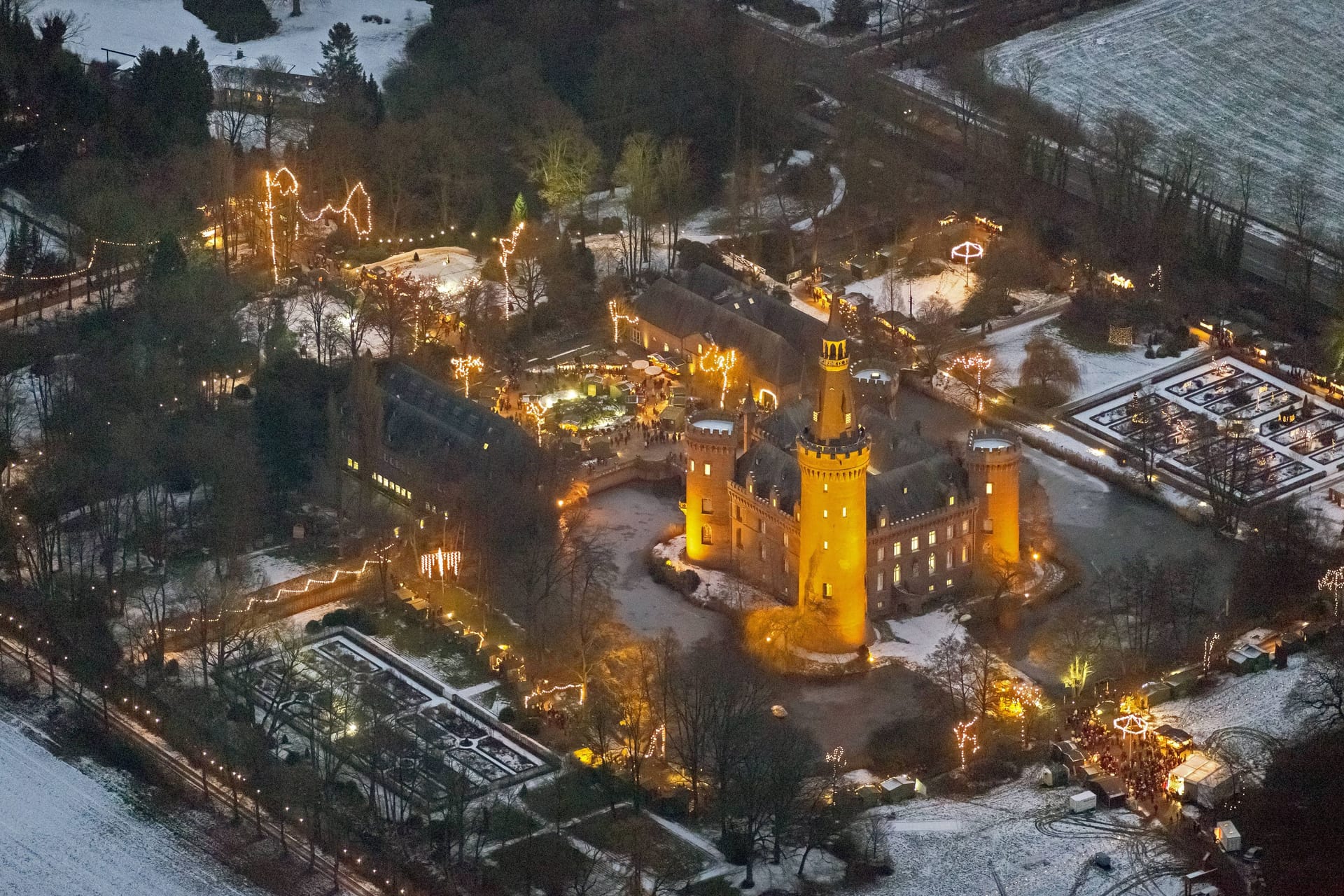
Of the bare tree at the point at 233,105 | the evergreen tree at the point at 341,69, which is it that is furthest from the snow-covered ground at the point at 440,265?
the evergreen tree at the point at 341,69

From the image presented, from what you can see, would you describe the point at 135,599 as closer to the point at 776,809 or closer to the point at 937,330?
the point at 776,809

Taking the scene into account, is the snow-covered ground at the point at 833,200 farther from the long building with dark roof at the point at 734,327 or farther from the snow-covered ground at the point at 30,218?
the snow-covered ground at the point at 30,218

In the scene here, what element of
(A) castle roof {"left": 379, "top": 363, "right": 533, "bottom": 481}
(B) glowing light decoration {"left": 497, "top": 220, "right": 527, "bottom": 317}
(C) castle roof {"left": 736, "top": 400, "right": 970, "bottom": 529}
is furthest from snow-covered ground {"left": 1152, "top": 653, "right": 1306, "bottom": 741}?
(B) glowing light decoration {"left": 497, "top": 220, "right": 527, "bottom": 317}

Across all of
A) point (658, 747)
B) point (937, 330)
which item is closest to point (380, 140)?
point (937, 330)

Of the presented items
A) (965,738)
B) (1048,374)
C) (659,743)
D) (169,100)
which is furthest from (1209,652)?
(169,100)

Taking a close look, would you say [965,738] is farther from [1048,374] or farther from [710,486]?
[1048,374]

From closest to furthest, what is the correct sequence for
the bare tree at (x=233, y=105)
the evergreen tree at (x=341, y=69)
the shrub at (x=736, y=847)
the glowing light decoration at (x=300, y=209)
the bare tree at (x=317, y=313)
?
the shrub at (x=736, y=847) < the bare tree at (x=317, y=313) < the glowing light decoration at (x=300, y=209) < the bare tree at (x=233, y=105) < the evergreen tree at (x=341, y=69)
